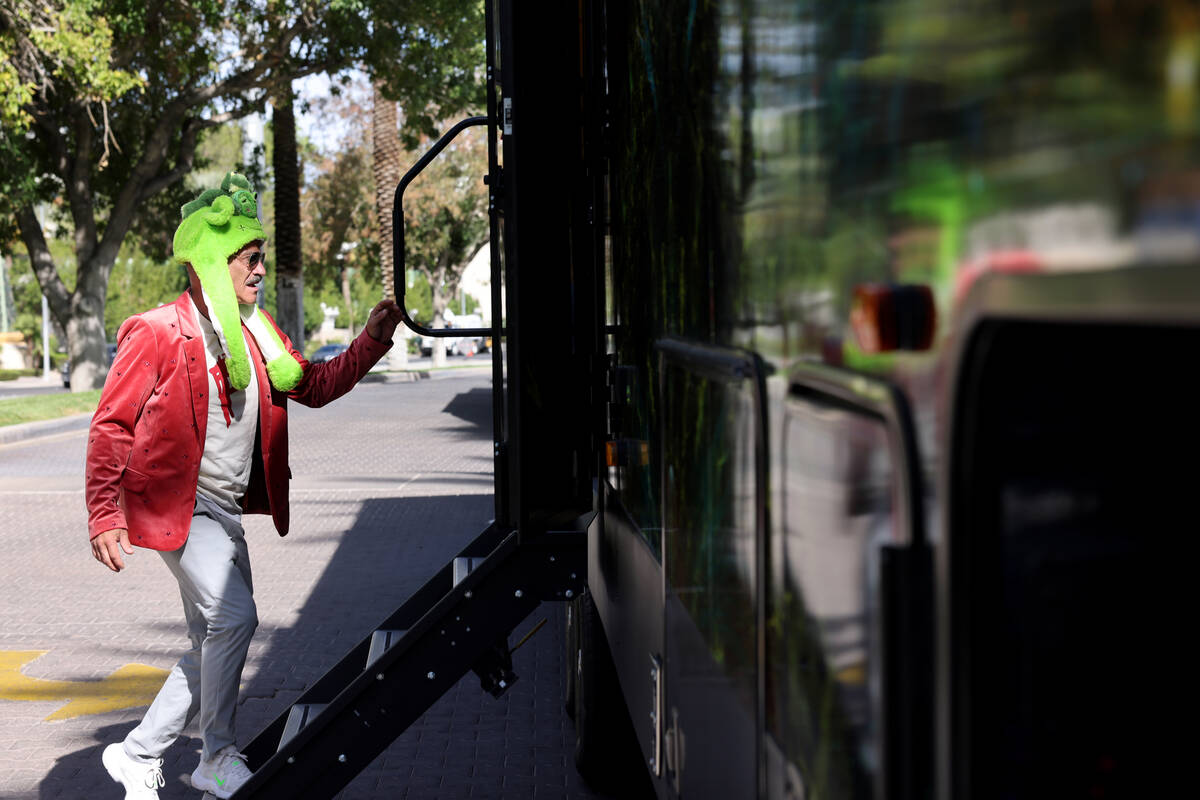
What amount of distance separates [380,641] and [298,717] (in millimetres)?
345

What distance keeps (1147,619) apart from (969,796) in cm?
19

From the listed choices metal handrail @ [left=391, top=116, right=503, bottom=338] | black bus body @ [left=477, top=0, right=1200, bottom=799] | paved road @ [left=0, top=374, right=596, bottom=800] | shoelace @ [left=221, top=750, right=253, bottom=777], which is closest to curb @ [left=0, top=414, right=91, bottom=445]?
paved road @ [left=0, top=374, right=596, bottom=800]

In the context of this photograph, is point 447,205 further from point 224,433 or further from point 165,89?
point 224,433

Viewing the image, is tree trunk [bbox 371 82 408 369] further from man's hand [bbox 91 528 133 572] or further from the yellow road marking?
man's hand [bbox 91 528 133 572]

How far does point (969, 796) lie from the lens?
102 centimetres

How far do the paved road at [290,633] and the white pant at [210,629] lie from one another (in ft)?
1.93

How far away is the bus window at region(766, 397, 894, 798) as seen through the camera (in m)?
1.25

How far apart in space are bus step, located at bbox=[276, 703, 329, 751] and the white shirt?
0.61 meters

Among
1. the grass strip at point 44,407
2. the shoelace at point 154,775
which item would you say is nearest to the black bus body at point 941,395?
the shoelace at point 154,775

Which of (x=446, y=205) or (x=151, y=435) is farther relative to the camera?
(x=446, y=205)

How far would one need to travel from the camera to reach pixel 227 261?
167 inches

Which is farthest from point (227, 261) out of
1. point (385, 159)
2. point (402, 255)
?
point (385, 159)

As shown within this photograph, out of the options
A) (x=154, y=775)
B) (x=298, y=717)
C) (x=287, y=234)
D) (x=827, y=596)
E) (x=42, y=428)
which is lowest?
(x=42, y=428)

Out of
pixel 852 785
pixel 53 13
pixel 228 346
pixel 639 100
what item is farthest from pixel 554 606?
pixel 53 13
